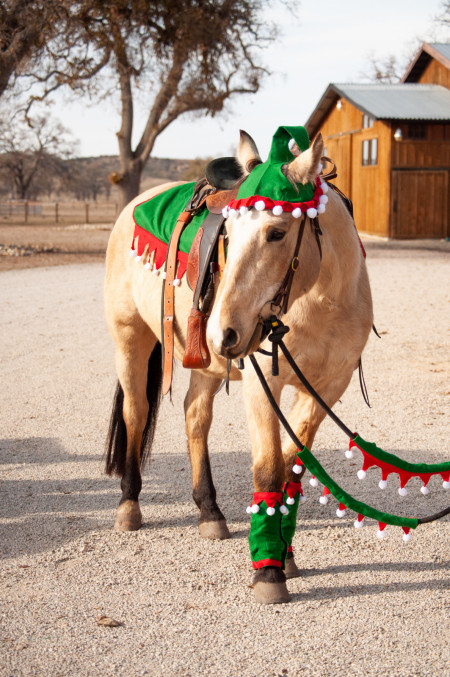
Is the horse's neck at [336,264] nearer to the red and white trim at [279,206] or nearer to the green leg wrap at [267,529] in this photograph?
the red and white trim at [279,206]

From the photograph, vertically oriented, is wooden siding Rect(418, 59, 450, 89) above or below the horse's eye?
above

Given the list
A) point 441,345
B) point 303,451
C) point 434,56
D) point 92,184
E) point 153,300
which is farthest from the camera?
point 92,184

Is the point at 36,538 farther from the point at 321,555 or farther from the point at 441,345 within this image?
the point at 441,345

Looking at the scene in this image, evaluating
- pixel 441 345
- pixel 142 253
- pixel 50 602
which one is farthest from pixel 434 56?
pixel 50 602

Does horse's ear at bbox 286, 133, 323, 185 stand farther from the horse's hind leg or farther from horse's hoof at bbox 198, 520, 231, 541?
horse's hoof at bbox 198, 520, 231, 541

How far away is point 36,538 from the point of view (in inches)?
148

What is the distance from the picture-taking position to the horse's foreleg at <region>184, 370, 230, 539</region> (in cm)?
387

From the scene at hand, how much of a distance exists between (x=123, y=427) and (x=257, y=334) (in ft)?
6.53

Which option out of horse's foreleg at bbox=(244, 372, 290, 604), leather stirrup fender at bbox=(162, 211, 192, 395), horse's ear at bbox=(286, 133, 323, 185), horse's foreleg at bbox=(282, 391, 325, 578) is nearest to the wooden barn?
leather stirrup fender at bbox=(162, 211, 192, 395)

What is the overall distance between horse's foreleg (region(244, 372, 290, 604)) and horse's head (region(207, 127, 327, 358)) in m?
0.53

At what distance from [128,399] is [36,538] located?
3.11 ft

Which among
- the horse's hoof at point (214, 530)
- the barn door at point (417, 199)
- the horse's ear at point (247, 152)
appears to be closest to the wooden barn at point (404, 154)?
the barn door at point (417, 199)

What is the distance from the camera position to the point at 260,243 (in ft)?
8.41

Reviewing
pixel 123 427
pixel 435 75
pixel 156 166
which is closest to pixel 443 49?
pixel 435 75
